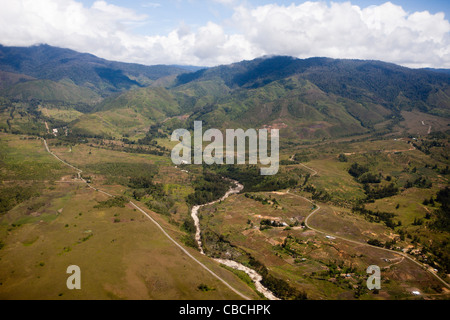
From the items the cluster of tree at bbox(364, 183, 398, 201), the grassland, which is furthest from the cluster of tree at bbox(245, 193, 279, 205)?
the cluster of tree at bbox(364, 183, 398, 201)

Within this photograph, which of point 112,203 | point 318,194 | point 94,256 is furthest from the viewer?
point 318,194

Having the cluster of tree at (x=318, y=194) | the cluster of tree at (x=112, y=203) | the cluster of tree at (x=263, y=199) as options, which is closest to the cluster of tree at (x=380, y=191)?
the cluster of tree at (x=318, y=194)

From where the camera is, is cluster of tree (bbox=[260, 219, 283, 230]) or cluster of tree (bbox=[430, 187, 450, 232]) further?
cluster of tree (bbox=[260, 219, 283, 230])

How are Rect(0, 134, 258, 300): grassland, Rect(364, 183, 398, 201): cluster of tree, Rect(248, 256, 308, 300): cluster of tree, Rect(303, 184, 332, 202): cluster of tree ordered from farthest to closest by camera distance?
1. Rect(364, 183, 398, 201): cluster of tree
2. Rect(303, 184, 332, 202): cluster of tree
3. Rect(248, 256, 308, 300): cluster of tree
4. Rect(0, 134, 258, 300): grassland

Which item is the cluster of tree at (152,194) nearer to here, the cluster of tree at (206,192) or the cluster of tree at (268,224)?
the cluster of tree at (206,192)

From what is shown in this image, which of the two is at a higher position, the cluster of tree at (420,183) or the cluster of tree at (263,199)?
the cluster of tree at (420,183)

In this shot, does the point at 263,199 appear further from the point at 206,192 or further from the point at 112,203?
the point at 112,203

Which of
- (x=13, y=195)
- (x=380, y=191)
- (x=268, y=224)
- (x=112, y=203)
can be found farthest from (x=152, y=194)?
(x=380, y=191)

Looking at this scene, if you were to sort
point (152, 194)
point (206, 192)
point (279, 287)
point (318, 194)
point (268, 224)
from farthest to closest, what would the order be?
1. point (206, 192)
2. point (318, 194)
3. point (152, 194)
4. point (268, 224)
5. point (279, 287)

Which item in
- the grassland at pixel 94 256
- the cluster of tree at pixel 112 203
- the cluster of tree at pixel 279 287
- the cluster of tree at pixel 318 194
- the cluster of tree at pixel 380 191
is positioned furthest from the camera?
the cluster of tree at pixel 380 191

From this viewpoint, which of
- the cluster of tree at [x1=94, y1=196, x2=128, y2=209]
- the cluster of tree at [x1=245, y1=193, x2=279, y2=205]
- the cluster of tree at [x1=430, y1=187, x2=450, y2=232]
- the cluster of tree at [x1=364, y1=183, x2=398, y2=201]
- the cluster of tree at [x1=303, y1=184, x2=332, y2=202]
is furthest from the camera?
the cluster of tree at [x1=364, y1=183, x2=398, y2=201]

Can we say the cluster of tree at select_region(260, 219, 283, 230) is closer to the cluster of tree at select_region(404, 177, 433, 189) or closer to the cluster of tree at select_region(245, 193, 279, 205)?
the cluster of tree at select_region(245, 193, 279, 205)
